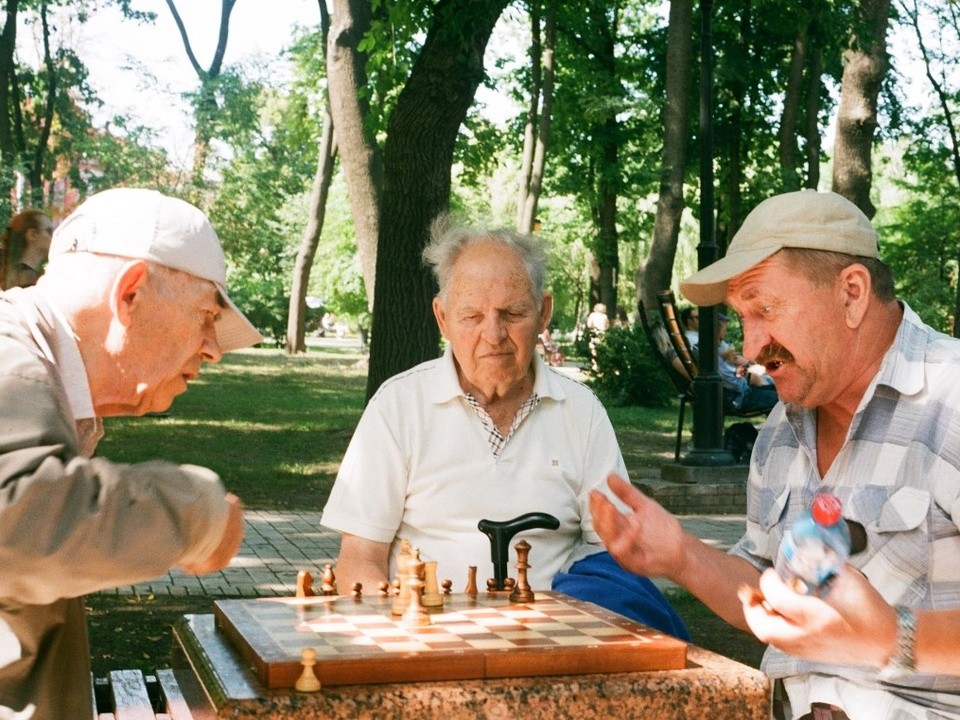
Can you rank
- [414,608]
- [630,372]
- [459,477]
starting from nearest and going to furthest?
[414,608]
[459,477]
[630,372]

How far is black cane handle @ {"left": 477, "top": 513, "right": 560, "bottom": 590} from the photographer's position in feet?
9.87

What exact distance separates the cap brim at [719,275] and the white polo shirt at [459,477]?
2.17 feet

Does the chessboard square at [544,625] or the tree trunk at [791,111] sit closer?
the chessboard square at [544,625]

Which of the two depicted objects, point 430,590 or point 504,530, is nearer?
point 430,590

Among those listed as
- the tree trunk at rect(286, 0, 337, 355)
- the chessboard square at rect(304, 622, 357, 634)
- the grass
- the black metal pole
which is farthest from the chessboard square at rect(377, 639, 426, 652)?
the tree trunk at rect(286, 0, 337, 355)

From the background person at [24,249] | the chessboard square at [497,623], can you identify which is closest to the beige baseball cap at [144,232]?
the chessboard square at [497,623]

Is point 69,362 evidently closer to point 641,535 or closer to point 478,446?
point 641,535

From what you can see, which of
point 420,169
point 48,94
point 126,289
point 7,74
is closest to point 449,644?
point 126,289

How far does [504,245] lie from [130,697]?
1.67m

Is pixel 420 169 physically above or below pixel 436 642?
above

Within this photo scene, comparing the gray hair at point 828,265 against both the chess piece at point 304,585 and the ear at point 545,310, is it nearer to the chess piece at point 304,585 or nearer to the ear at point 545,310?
the ear at point 545,310

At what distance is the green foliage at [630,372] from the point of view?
789 inches

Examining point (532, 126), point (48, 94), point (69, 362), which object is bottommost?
point (69, 362)

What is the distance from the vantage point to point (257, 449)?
44.3 feet
